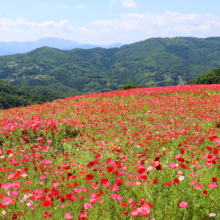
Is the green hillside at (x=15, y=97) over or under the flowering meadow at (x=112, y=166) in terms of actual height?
under

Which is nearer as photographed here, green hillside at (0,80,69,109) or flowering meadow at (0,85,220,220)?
flowering meadow at (0,85,220,220)

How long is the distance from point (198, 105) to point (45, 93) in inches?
6903

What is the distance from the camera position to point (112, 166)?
3.32 metres

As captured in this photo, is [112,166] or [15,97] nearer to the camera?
[112,166]

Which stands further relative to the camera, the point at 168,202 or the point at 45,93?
the point at 45,93

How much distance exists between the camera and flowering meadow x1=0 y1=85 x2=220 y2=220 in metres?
2.68

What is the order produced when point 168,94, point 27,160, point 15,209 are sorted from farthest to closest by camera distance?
point 168,94 < point 27,160 < point 15,209

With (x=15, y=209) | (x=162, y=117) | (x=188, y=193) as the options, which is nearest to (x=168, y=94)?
(x=162, y=117)

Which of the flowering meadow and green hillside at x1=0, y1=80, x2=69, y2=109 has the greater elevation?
the flowering meadow

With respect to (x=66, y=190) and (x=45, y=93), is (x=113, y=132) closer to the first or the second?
(x=66, y=190)

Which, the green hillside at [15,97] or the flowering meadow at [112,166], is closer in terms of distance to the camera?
the flowering meadow at [112,166]

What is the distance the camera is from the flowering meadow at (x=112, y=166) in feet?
8.78

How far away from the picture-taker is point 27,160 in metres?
4.22

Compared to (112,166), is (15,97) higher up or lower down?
lower down
